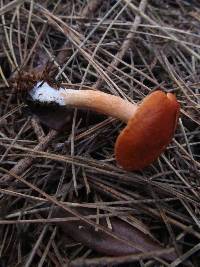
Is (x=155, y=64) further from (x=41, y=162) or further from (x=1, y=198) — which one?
(x=1, y=198)

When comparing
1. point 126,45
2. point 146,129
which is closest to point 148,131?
point 146,129

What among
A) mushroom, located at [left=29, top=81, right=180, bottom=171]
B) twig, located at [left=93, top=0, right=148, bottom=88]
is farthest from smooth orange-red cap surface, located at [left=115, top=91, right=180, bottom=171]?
twig, located at [left=93, top=0, right=148, bottom=88]

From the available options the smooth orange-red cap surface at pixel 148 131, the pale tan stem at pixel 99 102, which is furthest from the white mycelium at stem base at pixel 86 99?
the smooth orange-red cap surface at pixel 148 131

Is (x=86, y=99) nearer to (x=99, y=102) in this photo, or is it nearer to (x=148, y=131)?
(x=99, y=102)

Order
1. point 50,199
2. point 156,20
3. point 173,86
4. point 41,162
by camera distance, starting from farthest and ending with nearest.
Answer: point 156,20, point 173,86, point 41,162, point 50,199

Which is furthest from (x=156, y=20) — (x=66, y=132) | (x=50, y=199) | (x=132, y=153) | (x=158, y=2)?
(x=50, y=199)

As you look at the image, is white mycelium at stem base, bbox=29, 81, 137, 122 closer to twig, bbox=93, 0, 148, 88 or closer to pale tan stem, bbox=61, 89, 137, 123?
pale tan stem, bbox=61, 89, 137, 123

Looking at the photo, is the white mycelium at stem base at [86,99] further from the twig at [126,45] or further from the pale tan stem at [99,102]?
the twig at [126,45]
